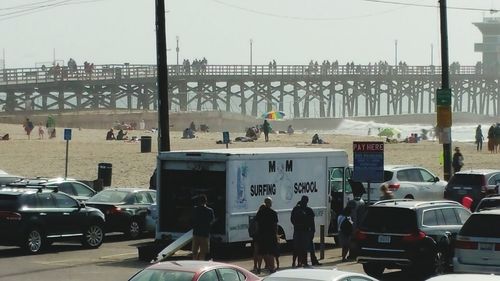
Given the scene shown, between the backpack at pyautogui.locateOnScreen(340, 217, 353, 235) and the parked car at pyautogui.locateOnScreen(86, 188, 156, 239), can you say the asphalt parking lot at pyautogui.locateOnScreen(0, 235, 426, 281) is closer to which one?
the backpack at pyautogui.locateOnScreen(340, 217, 353, 235)

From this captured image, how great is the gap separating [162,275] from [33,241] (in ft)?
38.5

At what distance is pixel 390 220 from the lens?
68.6ft

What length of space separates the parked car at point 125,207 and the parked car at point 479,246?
1145cm

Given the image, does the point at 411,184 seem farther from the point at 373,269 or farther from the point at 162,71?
the point at 373,269

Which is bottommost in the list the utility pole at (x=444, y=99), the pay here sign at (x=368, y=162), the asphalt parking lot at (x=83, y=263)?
the asphalt parking lot at (x=83, y=263)

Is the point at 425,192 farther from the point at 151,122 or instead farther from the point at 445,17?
Result: the point at 151,122

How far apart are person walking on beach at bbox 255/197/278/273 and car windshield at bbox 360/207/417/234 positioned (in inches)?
68.7

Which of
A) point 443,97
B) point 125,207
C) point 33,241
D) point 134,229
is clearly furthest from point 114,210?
point 443,97

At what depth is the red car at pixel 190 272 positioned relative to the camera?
45.8ft

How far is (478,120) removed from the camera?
513 ft

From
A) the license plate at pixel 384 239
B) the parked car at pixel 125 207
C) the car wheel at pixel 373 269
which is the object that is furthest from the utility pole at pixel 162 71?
the license plate at pixel 384 239

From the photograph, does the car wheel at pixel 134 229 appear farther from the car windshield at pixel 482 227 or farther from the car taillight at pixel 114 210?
the car windshield at pixel 482 227

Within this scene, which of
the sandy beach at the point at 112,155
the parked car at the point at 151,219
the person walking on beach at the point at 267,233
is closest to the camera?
the person walking on beach at the point at 267,233

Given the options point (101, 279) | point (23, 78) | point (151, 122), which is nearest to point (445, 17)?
point (101, 279)
